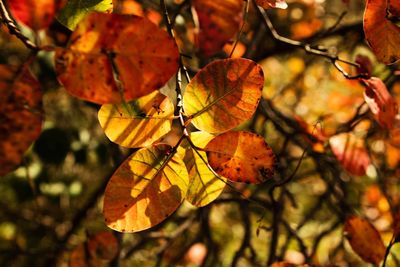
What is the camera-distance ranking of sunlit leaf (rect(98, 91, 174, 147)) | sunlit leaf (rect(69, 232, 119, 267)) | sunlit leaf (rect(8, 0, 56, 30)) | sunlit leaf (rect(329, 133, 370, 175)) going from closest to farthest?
sunlit leaf (rect(8, 0, 56, 30)), sunlit leaf (rect(98, 91, 174, 147)), sunlit leaf (rect(329, 133, 370, 175)), sunlit leaf (rect(69, 232, 119, 267))

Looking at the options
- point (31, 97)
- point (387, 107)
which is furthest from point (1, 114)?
point (387, 107)

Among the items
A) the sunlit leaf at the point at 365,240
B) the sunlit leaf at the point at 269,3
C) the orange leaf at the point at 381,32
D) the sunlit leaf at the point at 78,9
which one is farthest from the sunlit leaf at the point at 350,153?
the sunlit leaf at the point at 78,9

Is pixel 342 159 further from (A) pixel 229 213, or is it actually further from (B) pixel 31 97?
(A) pixel 229 213

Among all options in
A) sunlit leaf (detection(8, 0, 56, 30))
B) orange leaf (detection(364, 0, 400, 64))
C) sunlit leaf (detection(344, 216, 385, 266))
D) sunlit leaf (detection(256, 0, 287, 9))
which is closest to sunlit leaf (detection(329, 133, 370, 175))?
sunlit leaf (detection(344, 216, 385, 266))

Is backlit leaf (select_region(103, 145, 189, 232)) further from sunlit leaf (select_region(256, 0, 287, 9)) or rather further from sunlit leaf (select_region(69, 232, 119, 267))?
sunlit leaf (select_region(69, 232, 119, 267))

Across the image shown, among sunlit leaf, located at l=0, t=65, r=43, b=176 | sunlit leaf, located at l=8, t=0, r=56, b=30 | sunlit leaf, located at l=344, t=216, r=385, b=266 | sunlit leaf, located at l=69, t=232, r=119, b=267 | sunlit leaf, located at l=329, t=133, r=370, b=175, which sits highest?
sunlit leaf, located at l=8, t=0, r=56, b=30

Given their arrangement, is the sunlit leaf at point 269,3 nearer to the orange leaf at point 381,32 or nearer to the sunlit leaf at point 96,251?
the orange leaf at point 381,32
